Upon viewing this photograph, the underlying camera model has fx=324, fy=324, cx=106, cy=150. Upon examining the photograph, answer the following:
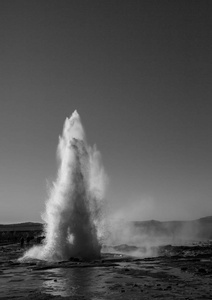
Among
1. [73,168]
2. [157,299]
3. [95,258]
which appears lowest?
[157,299]

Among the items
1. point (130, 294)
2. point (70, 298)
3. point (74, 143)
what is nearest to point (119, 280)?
point (130, 294)

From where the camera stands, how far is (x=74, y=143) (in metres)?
36.1

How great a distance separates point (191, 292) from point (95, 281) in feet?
20.8

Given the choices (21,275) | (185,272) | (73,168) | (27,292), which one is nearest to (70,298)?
→ (27,292)

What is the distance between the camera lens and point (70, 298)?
15.8 m

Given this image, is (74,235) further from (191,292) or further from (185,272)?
(191,292)

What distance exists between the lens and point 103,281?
66.1 ft

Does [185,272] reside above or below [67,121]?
below

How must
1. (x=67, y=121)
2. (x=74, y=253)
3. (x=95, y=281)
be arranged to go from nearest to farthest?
(x=95, y=281) < (x=74, y=253) < (x=67, y=121)

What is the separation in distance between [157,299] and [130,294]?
1800mm

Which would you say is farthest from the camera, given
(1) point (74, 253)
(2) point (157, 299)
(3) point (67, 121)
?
(3) point (67, 121)

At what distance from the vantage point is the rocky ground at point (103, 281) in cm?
1645

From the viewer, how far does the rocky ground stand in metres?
16.5

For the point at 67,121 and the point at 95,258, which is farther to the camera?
the point at 67,121
